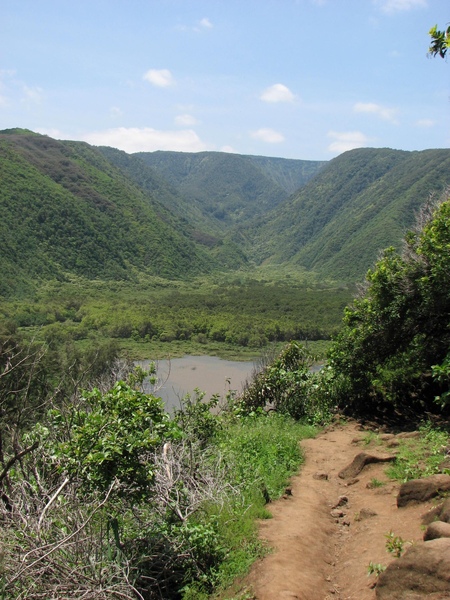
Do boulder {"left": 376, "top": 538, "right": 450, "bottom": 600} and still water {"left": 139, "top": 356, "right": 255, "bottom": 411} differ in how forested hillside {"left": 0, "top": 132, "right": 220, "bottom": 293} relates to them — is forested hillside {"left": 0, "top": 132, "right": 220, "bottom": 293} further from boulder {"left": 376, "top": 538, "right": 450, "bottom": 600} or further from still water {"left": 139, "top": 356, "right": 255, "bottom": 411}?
boulder {"left": 376, "top": 538, "right": 450, "bottom": 600}

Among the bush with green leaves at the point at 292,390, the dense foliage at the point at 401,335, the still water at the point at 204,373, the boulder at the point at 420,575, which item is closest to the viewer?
the boulder at the point at 420,575

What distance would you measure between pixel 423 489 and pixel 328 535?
3.51 feet

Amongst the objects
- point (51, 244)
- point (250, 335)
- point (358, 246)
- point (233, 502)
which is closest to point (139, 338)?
point (250, 335)

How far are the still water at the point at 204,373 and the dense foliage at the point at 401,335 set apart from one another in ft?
63.4

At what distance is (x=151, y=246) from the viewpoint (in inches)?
3841

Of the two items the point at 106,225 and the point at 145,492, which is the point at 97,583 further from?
the point at 106,225

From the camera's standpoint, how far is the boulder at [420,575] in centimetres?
342

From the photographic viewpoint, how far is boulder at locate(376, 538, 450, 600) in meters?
3.42

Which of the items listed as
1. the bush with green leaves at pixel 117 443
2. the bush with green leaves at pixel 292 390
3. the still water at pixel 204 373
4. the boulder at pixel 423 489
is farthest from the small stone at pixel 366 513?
the still water at pixel 204 373

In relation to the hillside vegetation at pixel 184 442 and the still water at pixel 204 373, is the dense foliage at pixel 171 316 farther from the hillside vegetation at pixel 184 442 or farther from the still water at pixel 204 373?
the hillside vegetation at pixel 184 442

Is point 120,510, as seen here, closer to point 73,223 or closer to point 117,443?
point 117,443

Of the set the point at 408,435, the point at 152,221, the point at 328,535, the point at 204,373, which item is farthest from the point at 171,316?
the point at 152,221

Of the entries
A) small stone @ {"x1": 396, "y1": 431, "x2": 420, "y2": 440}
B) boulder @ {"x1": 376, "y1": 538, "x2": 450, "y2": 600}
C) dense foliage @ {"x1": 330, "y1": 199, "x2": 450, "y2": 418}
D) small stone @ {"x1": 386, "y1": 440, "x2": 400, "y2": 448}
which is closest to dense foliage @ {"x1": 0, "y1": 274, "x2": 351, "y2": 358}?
dense foliage @ {"x1": 330, "y1": 199, "x2": 450, "y2": 418}

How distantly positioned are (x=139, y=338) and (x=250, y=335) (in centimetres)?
1022
